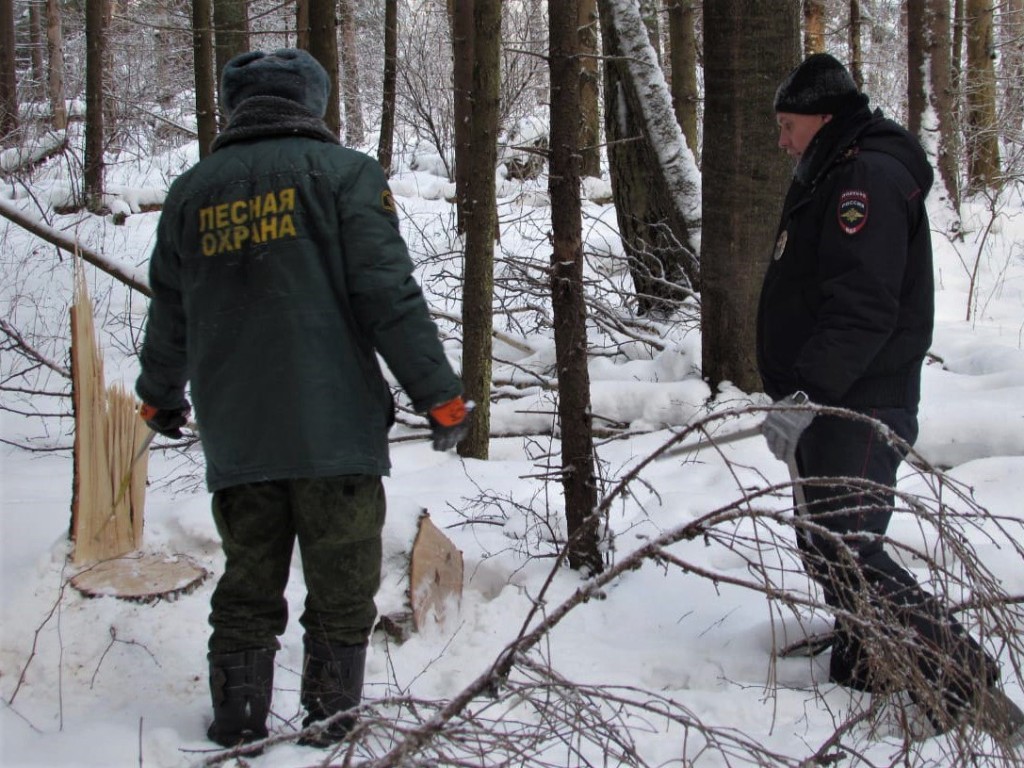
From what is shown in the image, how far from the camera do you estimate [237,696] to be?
2.53 meters

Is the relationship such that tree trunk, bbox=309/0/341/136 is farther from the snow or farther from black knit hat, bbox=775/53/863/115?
black knit hat, bbox=775/53/863/115

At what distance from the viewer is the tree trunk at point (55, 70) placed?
16.5 meters

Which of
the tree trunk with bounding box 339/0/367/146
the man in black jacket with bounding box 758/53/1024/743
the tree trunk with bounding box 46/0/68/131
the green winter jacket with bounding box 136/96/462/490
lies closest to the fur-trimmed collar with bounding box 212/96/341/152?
the green winter jacket with bounding box 136/96/462/490

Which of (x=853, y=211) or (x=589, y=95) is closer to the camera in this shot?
(x=853, y=211)

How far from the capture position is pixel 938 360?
6098 mm

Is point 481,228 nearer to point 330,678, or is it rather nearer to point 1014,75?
point 330,678

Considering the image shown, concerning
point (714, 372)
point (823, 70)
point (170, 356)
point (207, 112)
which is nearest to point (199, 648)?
point (170, 356)

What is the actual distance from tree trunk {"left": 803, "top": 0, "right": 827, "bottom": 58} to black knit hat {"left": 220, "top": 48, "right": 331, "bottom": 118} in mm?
10962

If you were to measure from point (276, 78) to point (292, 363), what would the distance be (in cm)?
79

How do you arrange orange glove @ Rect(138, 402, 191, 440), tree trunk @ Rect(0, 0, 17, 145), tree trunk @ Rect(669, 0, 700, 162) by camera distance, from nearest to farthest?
orange glove @ Rect(138, 402, 191, 440)
tree trunk @ Rect(669, 0, 700, 162)
tree trunk @ Rect(0, 0, 17, 145)

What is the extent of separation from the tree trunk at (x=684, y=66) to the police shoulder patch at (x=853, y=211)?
7.02m

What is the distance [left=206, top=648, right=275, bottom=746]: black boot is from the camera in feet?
Answer: 8.30

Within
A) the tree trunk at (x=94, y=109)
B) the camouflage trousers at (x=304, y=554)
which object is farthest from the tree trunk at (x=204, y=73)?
the camouflage trousers at (x=304, y=554)

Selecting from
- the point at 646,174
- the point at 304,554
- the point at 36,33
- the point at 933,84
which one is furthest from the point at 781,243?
the point at 36,33
